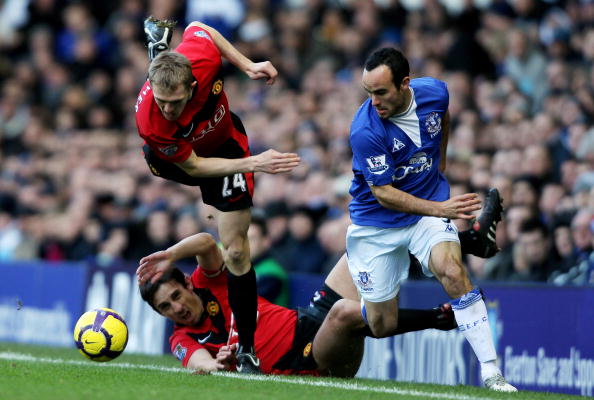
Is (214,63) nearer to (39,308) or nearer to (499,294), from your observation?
(499,294)

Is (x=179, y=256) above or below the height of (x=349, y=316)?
above

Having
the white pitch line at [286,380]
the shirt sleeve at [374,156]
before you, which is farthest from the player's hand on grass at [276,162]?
the white pitch line at [286,380]

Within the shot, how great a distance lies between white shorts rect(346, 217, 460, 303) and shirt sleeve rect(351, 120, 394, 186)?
49 cm

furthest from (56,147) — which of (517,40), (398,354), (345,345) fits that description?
(345,345)

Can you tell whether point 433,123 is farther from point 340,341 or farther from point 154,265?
point 154,265

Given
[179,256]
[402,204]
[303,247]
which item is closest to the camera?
[402,204]

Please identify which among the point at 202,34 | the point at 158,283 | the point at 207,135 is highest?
the point at 202,34

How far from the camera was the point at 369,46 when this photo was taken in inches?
619

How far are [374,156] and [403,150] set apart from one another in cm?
27

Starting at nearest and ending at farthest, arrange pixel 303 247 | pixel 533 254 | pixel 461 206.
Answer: pixel 461 206
pixel 533 254
pixel 303 247

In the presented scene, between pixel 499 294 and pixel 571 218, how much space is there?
1.34 meters

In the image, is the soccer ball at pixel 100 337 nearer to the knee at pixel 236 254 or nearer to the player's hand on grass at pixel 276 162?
the knee at pixel 236 254

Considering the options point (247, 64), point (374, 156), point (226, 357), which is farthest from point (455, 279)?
point (247, 64)

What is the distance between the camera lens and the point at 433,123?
7.78 m
